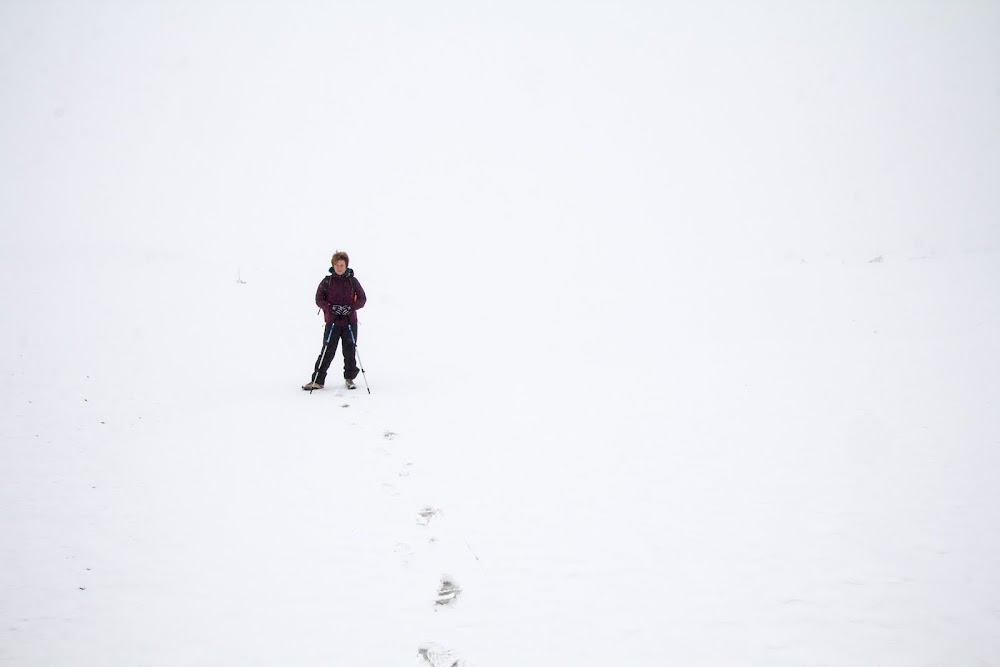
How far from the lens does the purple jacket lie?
37.4 feet

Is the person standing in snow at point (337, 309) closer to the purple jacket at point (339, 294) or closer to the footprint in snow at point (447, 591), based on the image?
the purple jacket at point (339, 294)

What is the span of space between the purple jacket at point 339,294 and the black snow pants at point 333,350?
0.20 metres

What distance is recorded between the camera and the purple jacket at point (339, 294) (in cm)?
1140

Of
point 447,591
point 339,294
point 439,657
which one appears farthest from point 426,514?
point 339,294

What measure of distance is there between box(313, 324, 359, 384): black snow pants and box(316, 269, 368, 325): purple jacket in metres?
0.20

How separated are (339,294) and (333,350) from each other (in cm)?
141

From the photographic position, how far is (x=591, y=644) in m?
4.07

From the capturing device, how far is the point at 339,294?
11.4 metres

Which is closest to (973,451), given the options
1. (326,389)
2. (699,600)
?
(699,600)

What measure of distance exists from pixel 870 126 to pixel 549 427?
618ft

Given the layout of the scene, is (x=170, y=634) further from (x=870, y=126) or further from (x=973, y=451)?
(x=870, y=126)

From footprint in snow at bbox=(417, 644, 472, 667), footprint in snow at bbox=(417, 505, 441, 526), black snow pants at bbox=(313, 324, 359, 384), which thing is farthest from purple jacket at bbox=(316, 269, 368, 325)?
footprint in snow at bbox=(417, 644, 472, 667)

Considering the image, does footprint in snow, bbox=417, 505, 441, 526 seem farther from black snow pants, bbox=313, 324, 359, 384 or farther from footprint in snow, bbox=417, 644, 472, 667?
black snow pants, bbox=313, 324, 359, 384

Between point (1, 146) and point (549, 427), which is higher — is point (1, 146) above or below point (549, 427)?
above
